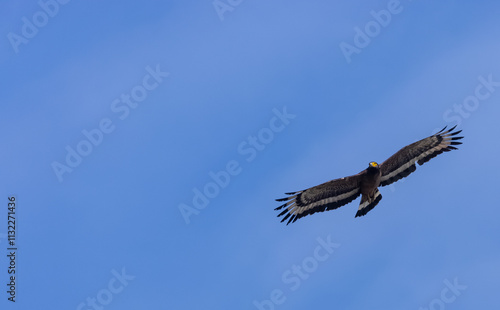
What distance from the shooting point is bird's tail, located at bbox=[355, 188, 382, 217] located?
31.2m

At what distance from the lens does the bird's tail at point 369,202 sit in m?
31.2

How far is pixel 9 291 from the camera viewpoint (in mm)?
30859

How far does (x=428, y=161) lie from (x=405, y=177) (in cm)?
107

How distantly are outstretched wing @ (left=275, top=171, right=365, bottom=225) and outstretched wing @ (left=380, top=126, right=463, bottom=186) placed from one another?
1.35 m

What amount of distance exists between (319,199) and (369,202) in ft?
6.44

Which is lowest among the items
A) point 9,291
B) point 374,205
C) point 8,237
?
point 374,205

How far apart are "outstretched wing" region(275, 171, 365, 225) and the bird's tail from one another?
0.49 meters

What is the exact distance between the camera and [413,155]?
3128 cm

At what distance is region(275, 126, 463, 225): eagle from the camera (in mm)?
30875

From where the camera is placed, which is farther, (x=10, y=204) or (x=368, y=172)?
(x=10, y=204)

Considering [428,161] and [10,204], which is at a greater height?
[10,204]

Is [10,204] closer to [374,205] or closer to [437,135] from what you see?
[374,205]

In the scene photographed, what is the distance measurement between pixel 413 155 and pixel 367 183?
222 cm

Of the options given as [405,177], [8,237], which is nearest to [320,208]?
[405,177]
